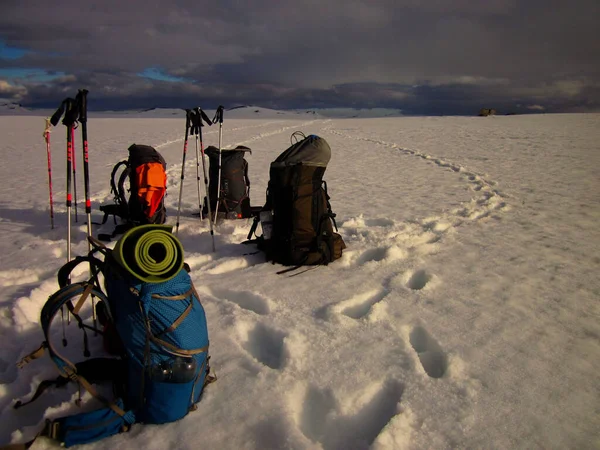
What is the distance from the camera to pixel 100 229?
5.88m

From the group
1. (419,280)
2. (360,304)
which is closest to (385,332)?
(360,304)

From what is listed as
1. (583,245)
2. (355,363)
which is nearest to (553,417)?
(355,363)

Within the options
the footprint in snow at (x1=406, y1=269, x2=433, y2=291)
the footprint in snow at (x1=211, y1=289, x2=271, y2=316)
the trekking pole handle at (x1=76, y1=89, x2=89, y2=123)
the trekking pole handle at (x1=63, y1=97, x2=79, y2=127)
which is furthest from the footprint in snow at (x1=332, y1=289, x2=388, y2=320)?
the trekking pole handle at (x1=63, y1=97, x2=79, y2=127)

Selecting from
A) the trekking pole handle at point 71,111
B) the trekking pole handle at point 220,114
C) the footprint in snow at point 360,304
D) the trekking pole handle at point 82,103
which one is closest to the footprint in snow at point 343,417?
the footprint in snow at point 360,304

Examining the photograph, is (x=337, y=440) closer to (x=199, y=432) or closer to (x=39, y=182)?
(x=199, y=432)

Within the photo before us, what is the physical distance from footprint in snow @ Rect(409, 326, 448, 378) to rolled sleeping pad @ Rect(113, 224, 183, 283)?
186cm

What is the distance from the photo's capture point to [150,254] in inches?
90.5

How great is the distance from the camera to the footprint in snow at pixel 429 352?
2.81m

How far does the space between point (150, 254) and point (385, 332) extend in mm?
1851

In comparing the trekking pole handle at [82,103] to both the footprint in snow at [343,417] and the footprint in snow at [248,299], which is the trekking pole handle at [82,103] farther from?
the footprint in snow at [343,417]

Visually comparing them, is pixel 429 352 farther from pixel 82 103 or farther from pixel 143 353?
pixel 82 103

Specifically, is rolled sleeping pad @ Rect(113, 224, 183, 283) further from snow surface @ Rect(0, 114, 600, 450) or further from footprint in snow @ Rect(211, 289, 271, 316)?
footprint in snow @ Rect(211, 289, 271, 316)

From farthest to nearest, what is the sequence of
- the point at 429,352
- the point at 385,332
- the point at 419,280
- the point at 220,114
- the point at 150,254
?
the point at 220,114, the point at 419,280, the point at 385,332, the point at 429,352, the point at 150,254

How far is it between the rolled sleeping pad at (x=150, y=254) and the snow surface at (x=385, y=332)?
837mm
